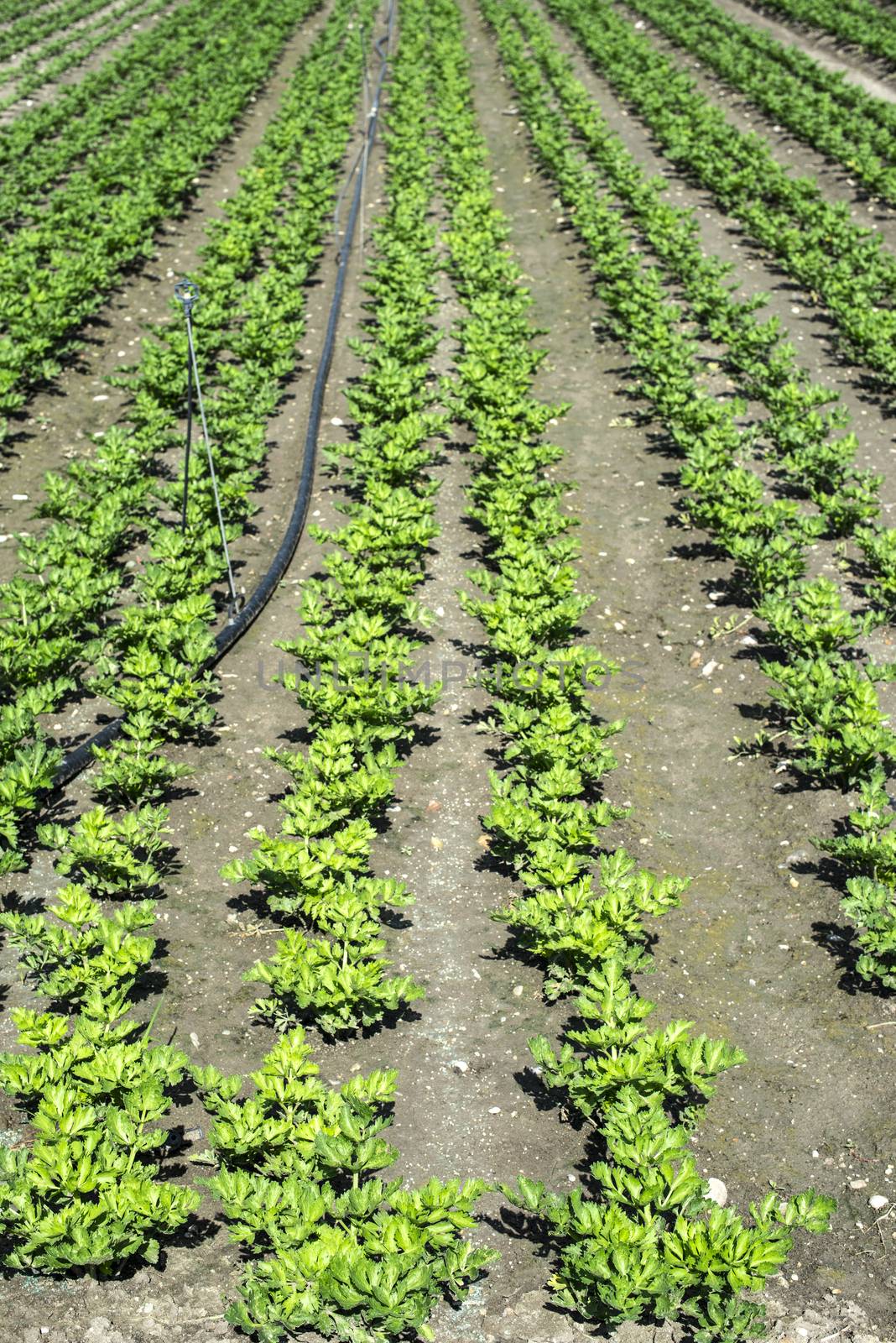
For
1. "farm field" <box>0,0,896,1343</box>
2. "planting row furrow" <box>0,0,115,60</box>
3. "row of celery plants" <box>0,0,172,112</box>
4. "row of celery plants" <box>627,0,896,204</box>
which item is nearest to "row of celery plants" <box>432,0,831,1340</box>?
"farm field" <box>0,0,896,1343</box>

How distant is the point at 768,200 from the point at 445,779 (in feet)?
44.9

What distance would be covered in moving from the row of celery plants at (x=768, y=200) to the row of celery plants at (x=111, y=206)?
726cm

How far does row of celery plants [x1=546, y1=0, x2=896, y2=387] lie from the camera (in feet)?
43.2

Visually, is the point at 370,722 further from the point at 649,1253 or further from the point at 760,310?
the point at 760,310

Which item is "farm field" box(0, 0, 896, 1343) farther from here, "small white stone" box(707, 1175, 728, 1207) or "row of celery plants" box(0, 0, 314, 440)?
"row of celery plants" box(0, 0, 314, 440)

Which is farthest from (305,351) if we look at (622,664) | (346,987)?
(346,987)

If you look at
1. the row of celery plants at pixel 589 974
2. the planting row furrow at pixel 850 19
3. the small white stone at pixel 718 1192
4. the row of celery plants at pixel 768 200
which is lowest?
the small white stone at pixel 718 1192

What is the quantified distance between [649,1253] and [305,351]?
10676mm

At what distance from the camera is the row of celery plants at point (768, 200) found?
13.2 metres

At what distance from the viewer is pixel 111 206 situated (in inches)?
622

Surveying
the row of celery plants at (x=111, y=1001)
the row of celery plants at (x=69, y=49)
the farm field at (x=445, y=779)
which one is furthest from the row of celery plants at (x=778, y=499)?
the row of celery plants at (x=69, y=49)

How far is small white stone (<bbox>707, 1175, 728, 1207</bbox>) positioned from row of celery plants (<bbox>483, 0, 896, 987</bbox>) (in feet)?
4.45

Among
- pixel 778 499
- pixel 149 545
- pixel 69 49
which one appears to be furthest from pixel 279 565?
pixel 69 49

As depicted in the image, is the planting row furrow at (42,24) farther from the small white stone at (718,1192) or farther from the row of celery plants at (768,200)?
the small white stone at (718,1192)
